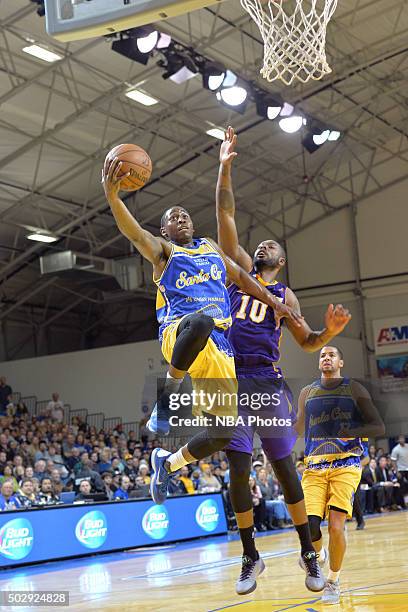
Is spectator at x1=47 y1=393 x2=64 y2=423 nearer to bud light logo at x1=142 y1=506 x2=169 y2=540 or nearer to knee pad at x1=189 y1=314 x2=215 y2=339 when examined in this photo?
bud light logo at x1=142 y1=506 x2=169 y2=540

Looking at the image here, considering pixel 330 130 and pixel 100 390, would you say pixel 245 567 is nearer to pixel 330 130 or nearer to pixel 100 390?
pixel 330 130

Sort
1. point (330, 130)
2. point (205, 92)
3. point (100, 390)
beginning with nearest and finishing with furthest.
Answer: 1. point (205, 92)
2. point (330, 130)
3. point (100, 390)

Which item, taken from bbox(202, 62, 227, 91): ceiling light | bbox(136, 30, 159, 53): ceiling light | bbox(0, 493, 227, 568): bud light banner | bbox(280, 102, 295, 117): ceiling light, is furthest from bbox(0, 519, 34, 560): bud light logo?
bbox(280, 102, 295, 117): ceiling light

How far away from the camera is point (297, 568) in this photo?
9438 mm

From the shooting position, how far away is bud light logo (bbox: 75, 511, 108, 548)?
42.6ft

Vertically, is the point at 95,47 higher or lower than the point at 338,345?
higher

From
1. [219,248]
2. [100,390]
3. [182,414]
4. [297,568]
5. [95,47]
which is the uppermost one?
[95,47]

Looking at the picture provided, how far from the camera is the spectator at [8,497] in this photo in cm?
1278

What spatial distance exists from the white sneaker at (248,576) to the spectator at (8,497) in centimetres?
764

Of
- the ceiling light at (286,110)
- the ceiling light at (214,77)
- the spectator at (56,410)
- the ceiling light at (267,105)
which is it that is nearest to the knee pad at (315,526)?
the ceiling light at (214,77)

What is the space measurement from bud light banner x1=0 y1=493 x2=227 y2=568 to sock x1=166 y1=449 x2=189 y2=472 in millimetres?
6335

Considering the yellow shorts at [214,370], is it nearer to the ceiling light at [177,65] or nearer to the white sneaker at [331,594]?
the white sneaker at [331,594]

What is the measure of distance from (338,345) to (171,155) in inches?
322

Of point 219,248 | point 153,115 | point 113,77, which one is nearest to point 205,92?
point 153,115
